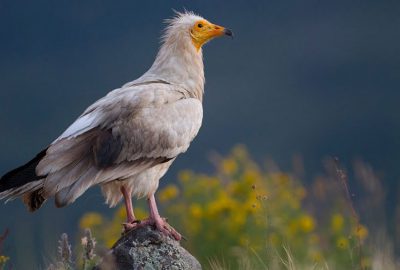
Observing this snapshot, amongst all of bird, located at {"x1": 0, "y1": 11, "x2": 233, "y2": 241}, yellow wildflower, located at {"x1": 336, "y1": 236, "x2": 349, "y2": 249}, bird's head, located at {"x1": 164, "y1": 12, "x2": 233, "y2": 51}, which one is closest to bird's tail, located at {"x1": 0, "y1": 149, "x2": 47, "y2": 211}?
bird, located at {"x1": 0, "y1": 11, "x2": 233, "y2": 241}

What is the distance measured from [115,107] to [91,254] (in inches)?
67.6

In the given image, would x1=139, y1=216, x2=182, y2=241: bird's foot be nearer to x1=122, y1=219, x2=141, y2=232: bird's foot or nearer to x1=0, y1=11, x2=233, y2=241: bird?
x1=0, y1=11, x2=233, y2=241: bird

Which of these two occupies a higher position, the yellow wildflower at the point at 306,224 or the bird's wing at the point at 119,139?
the bird's wing at the point at 119,139

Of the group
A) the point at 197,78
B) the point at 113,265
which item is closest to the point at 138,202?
the point at 197,78

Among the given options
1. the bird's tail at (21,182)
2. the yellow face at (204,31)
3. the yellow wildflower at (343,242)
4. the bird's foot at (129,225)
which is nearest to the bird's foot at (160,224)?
the bird's foot at (129,225)

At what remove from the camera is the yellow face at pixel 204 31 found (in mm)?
8539

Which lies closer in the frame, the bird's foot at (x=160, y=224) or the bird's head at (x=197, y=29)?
the bird's foot at (x=160, y=224)

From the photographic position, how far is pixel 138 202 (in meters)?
10.4

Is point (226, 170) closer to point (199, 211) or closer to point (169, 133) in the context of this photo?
point (199, 211)

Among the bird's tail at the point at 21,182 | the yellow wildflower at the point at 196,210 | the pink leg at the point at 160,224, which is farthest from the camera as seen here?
the yellow wildflower at the point at 196,210

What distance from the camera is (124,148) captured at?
7.45 metres

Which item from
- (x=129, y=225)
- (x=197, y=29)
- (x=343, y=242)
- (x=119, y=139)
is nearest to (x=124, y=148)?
(x=119, y=139)

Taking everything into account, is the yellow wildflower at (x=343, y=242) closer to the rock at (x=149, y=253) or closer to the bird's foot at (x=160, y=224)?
the bird's foot at (x=160, y=224)

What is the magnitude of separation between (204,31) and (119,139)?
5.81 ft
